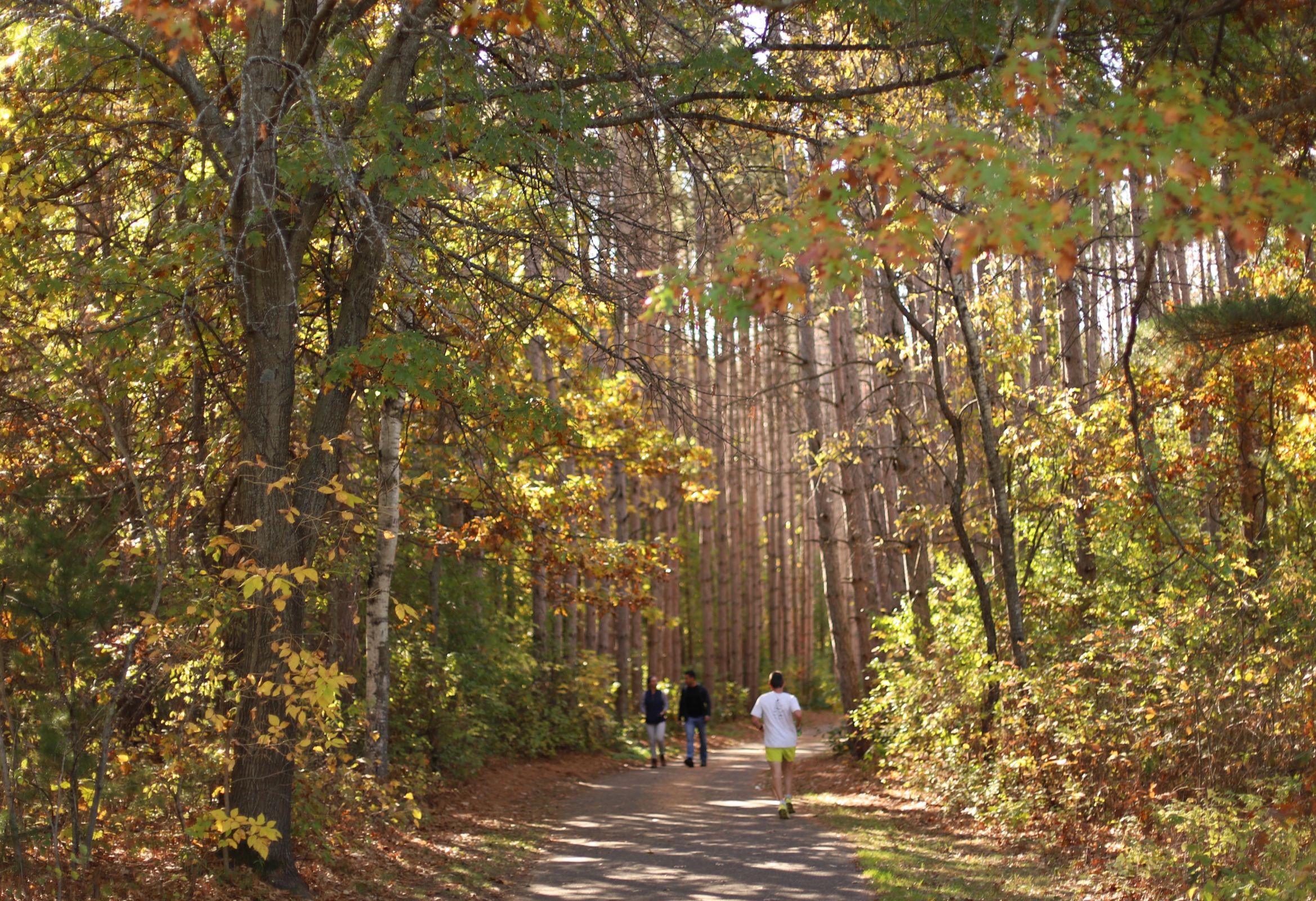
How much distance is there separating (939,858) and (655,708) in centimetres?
1198

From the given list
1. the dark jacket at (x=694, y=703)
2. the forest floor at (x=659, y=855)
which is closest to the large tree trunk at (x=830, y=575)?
the forest floor at (x=659, y=855)

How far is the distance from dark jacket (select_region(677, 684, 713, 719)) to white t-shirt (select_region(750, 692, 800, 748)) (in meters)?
7.17

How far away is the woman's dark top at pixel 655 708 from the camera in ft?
69.8

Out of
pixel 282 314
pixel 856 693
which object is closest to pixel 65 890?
pixel 282 314

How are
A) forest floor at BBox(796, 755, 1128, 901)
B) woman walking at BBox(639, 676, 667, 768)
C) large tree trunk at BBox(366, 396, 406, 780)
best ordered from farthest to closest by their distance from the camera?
woman walking at BBox(639, 676, 667, 768), large tree trunk at BBox(366, 396, 406, 780), forest floor at BBox(796, 755, 1128, 901)

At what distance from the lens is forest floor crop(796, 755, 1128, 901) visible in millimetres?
8031

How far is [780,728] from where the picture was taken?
1344 centimetres

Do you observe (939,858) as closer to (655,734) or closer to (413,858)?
(413,858)

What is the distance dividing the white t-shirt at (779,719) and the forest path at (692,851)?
87cm

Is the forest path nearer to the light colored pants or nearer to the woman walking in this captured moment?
the woman walking

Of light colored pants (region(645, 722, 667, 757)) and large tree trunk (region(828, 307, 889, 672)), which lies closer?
large tree trunk (region(828, 307, 889, 672))

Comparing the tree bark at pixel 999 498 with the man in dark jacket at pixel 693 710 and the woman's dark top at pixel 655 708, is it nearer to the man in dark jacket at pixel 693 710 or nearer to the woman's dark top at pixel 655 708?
the man in dark jacket at pixel 693 710

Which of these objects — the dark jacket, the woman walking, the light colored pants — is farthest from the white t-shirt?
the light colored pants

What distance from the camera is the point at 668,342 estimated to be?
10.1 m
